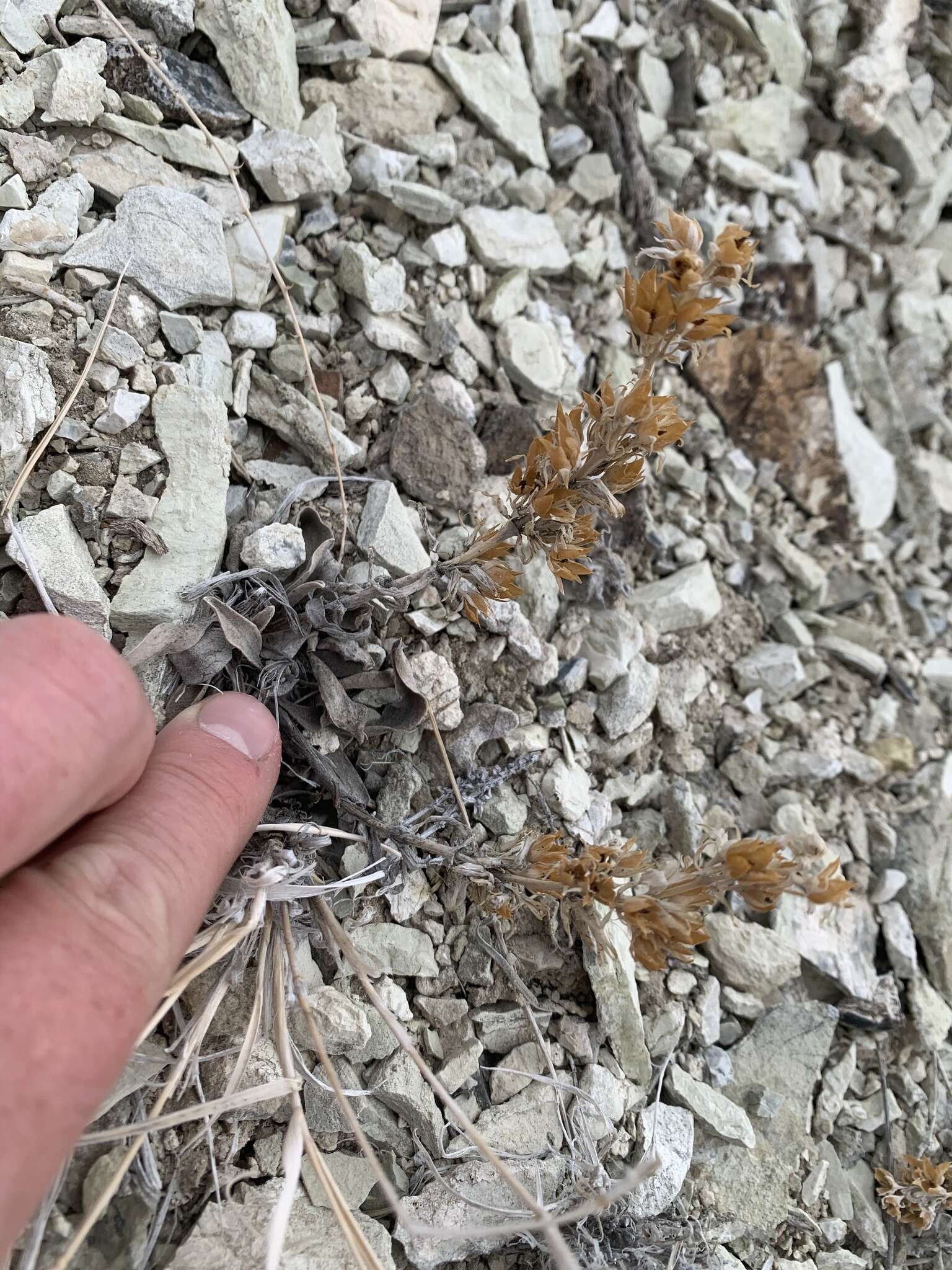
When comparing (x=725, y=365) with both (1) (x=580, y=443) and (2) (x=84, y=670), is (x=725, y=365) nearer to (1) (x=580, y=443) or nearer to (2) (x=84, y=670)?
(1) (x=580, y=443)

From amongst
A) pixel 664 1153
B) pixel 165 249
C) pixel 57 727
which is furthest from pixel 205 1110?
pixel 165 249

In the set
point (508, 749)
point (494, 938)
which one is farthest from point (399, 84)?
point (494, 938)

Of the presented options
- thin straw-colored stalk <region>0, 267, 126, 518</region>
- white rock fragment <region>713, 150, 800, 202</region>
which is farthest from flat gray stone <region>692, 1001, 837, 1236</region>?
white rock fragment <region>713, 150, 800, 202</region>

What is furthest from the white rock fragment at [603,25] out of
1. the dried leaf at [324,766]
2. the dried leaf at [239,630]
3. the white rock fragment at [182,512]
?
the dried leaf at [324,766]

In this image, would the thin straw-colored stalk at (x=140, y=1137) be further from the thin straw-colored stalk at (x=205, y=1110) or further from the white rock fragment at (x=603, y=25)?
the white rock fragment at (x=603, y=25)

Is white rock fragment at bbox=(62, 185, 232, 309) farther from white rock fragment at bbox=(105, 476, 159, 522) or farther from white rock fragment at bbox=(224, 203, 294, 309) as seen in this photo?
white rock fragment at bbox=(105, 476, 159, 522)

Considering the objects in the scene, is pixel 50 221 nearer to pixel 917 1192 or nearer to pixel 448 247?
pixel 448 247
